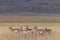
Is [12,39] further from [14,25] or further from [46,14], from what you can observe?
[46,14]

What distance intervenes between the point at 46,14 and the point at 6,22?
1.12ft

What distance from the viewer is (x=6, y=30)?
0.80 metres

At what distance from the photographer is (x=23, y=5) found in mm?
813

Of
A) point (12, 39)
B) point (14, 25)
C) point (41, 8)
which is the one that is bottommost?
point (12, 39)

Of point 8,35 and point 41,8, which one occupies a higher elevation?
point 41,8

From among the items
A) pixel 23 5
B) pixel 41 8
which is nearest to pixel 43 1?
pixel 41 8

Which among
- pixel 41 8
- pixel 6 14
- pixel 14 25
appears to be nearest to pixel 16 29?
pixel 14 25

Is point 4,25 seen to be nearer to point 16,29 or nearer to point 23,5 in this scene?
point 16,29

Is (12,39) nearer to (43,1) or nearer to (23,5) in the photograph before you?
(23,5)

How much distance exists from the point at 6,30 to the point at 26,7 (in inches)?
10.0

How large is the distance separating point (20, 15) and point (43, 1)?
23cm

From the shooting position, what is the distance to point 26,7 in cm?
81

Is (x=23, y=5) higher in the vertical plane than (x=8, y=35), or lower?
higher

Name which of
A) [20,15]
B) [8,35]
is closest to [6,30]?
[8,35]
